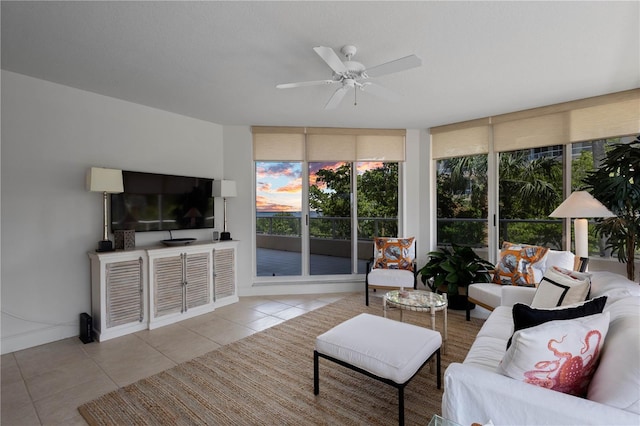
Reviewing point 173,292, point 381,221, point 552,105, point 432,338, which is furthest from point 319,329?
point 552,105

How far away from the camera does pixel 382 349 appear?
192 cm

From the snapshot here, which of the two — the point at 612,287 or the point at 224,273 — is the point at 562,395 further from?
the point at 224,273

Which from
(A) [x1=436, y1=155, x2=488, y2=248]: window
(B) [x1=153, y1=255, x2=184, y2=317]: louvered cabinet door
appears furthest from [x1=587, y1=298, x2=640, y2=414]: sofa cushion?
(B) [x1=153, y1=255, x2=184, y2=317]: louvered cabinet door

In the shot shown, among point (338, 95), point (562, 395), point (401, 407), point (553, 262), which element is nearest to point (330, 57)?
point (338, 95)

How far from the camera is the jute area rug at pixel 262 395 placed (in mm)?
1926

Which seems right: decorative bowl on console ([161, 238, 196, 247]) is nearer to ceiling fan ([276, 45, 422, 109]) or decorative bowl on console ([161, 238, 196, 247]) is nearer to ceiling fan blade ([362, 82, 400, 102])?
ceiling fan ([276, 45, 422, 109])

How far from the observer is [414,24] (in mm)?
2072

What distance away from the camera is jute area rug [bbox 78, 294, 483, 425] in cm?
193

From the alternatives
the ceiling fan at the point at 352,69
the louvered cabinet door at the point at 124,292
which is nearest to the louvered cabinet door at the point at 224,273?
the louvered cabinet door at the point at 124,292

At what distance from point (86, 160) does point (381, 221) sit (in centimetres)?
408

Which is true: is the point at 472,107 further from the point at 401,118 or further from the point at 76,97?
the point at 76,97

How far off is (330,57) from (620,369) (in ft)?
7.07

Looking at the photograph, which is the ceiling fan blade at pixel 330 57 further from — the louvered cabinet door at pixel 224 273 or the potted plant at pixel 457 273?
the louvered cabinet door at pixel 224 273

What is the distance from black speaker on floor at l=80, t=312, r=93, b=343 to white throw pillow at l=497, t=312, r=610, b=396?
3578 millimetres
